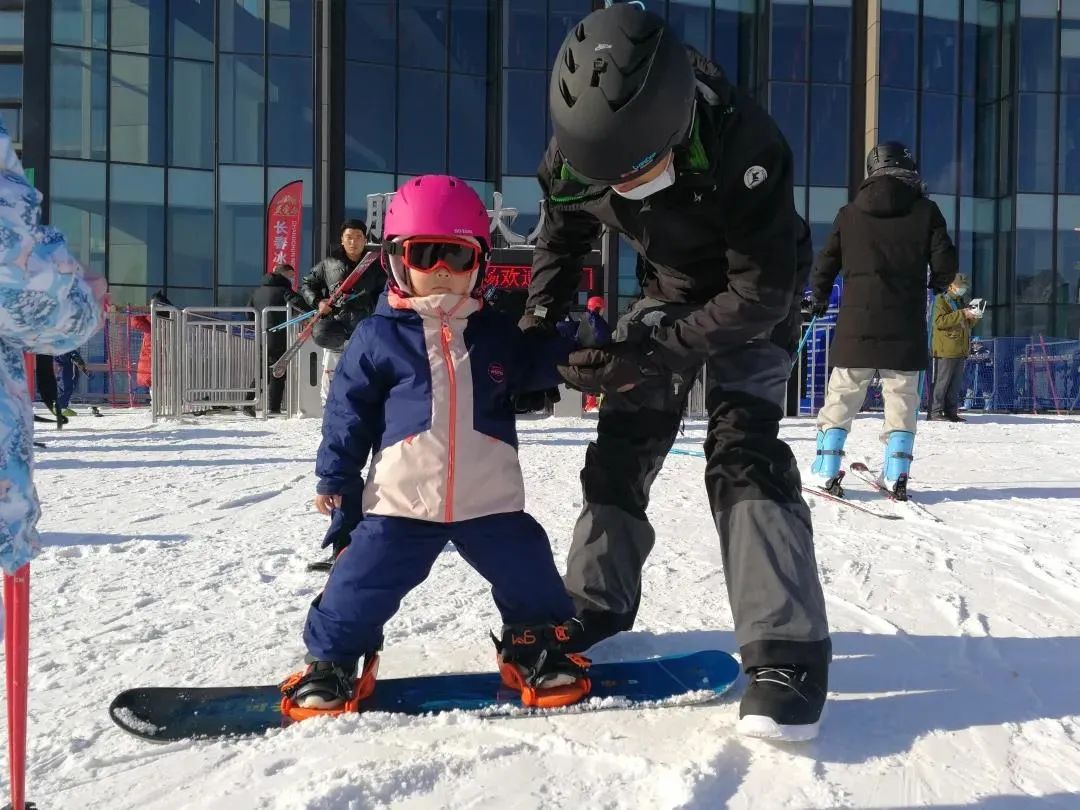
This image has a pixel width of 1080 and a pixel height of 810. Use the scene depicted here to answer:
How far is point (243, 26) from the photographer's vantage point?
18250mm

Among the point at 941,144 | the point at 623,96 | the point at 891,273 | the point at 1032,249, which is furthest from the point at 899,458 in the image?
the point at 1032,249

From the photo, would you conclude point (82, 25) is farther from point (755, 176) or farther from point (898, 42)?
point (755, 176)

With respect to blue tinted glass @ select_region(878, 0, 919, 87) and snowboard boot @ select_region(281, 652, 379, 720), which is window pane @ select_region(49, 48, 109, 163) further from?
snowboard boot @ select_region(281, 652, 379, 720)

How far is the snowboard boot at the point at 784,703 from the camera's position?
5.46 feet

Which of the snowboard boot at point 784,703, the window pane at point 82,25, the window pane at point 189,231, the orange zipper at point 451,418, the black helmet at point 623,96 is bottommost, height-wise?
the snowboard boot at point 784,703

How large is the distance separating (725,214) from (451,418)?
0.79 meters

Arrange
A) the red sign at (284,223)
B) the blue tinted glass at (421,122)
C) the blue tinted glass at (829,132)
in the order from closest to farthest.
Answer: the red sign at (284,223), the blue tinted glass at (421,122), the blue tinted glass at (829,132)

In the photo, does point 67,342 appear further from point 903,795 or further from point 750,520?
point 903,795

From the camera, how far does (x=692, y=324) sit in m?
1.87

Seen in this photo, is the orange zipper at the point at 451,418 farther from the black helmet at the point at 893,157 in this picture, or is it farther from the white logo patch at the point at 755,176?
the black helmet at the point at 893,157

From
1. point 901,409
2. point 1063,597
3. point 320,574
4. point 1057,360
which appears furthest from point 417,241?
point 1057,360

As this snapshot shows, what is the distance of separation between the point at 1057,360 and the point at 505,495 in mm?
16212

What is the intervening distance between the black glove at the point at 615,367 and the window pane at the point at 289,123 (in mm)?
17835

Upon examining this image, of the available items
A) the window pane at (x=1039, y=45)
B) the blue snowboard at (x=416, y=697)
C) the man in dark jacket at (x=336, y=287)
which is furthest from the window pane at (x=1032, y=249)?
the blue snowboard at (x=416, y=697)
